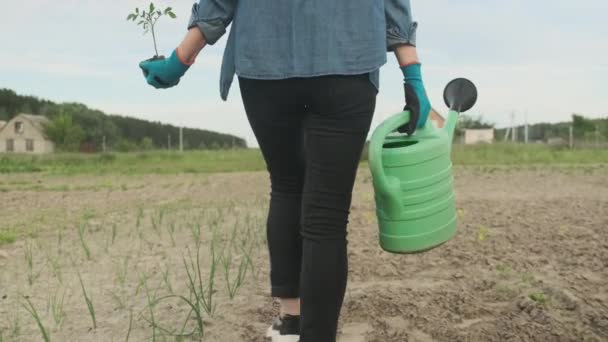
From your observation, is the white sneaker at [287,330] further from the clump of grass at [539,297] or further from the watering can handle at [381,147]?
the clump of grass at [539,297]

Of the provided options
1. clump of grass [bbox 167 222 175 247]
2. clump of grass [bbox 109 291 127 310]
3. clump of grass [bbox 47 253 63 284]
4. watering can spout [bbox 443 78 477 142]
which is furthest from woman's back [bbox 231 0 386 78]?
clump of grass [bbox 167 222 175 247]

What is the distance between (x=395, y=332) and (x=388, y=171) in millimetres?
568

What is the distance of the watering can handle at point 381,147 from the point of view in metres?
1.57

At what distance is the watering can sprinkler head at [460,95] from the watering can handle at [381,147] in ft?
1.17

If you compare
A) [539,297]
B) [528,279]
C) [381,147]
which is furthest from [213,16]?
[528,279]

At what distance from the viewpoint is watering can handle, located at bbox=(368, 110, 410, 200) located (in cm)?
157

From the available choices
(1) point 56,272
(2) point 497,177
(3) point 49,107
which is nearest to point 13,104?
(3) point 49,107

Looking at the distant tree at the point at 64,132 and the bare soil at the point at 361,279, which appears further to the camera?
the distant tree at the point at 64,132

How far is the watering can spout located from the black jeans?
0.53 m

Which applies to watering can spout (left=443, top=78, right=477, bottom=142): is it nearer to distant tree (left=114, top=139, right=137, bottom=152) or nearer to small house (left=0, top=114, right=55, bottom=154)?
distant tree (left=114, top=139, right=137, bottom=152)

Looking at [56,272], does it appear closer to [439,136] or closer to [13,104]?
[439,136]

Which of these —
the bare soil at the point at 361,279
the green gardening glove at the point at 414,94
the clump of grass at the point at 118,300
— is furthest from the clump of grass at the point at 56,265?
the green gardening glove at the point at 414,94

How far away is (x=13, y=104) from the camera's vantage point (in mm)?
34750

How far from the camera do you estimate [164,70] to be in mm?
1646
